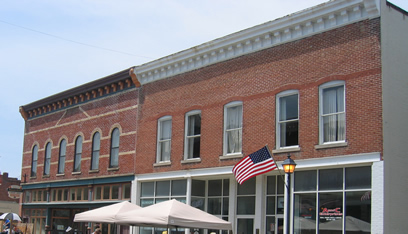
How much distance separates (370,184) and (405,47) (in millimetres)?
4718

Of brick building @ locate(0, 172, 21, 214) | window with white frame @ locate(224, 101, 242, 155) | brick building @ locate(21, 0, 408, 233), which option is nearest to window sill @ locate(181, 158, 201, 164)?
brick building @ locate(21, 0, 408, 233)

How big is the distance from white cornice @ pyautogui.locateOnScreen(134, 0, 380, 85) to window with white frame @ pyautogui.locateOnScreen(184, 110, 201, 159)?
6.63 ft

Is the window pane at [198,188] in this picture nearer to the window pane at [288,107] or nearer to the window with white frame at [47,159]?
the window pane at [288,107]

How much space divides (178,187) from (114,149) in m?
5.63

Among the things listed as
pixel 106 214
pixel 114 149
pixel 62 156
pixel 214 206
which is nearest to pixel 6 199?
pixel 62 156

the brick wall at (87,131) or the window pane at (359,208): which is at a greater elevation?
the brick wall at (87,131)

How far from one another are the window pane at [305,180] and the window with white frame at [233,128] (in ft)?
10.1

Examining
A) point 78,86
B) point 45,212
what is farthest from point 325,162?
point 45,212

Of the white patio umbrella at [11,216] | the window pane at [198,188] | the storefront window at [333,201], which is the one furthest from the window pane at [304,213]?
the white patio umbrella at [11,216]

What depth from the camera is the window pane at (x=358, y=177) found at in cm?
1650

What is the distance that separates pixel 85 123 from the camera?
3033cm

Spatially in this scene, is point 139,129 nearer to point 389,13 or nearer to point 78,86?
point 78,86

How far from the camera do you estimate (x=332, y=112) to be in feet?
58.7

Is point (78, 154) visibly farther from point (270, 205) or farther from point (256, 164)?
point (256, 164)
